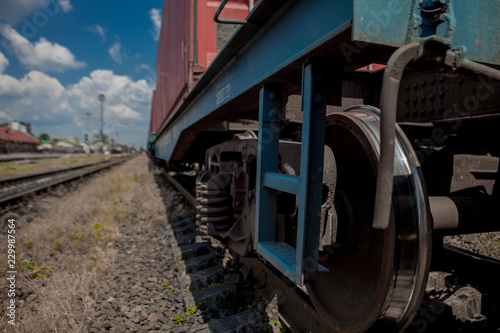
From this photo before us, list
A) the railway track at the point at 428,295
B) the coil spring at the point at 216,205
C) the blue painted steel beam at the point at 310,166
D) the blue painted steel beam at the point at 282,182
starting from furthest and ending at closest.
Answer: the coil spring at the point at 216,205 < the railway track at the point at 428,295 < the blue painted steel beam at the point at 282,182 < the blue painted steel beam at the point at 310,166

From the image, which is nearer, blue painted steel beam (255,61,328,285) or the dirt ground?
blue painted steel beam (255,61,328,285)

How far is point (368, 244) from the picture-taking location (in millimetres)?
1736

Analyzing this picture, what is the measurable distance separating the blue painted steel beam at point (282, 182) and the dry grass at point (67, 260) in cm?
194

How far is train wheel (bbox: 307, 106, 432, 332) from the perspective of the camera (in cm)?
128

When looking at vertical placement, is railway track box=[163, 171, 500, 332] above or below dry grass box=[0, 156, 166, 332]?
above

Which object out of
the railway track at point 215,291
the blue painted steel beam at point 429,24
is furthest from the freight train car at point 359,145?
the railway track at point 215,291

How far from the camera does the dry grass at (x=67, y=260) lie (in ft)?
8.18

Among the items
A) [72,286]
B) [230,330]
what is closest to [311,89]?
[230,330]

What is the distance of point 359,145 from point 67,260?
12.3ft

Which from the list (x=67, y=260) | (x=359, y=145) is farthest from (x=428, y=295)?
(x=67, y=260)

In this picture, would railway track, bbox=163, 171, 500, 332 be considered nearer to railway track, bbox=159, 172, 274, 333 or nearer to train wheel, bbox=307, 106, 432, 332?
railway track, bbox=159, 172, 274, 333

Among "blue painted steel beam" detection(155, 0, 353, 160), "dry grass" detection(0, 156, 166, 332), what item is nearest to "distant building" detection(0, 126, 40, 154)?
"dry grass" detection(0, 156, 166, 332)

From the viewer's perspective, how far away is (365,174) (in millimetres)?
1843

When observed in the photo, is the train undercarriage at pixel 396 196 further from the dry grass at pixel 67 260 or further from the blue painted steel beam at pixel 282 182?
the dry grass at pixel 67 260
